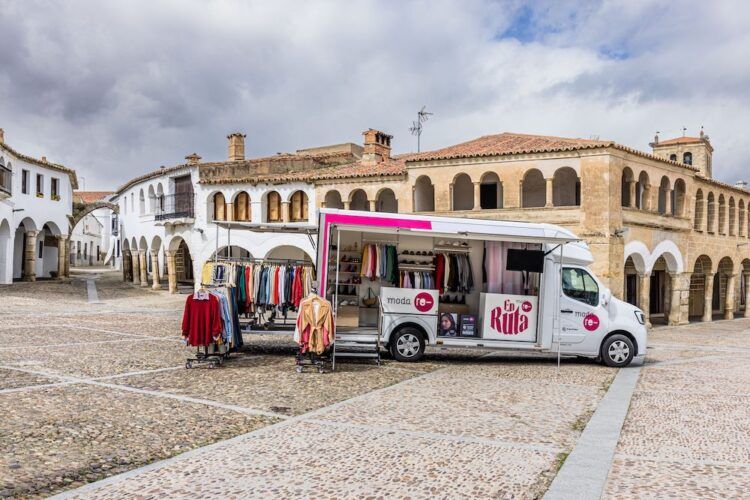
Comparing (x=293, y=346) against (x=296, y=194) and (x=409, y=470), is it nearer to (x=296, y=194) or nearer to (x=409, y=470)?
(x=409, y=470)

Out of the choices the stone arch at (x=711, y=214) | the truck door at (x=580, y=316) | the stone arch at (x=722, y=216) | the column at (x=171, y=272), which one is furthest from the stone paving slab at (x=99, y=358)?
Result: the stone arch at (x=722, y=216)

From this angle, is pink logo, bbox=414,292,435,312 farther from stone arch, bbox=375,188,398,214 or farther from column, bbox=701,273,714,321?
column, bbox=701,273,714,321

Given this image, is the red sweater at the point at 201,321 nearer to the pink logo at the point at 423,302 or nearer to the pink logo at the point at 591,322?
the pink logo at the point at 423,302

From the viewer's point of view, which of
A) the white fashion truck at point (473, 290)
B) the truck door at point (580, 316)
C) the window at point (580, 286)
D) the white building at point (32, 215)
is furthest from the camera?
the white building at point (32, 215)

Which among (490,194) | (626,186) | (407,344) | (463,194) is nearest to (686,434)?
(407,344)

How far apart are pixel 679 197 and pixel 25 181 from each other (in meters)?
33.6

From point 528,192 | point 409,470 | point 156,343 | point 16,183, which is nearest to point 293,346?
point 156,343

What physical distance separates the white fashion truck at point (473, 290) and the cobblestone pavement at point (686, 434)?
5.26 ft

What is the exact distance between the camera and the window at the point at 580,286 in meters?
13.6

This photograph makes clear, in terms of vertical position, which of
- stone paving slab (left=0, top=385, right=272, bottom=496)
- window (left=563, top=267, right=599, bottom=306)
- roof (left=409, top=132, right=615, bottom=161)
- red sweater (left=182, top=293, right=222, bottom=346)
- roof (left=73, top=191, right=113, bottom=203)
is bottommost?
stone paving slab (left=0, top=385, right=272, bottom=496)

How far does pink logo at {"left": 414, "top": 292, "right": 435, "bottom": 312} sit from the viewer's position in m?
13.4

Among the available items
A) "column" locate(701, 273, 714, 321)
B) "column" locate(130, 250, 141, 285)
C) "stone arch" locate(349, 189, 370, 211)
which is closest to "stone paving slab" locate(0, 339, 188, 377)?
"stone arch" locate(349, 189, 370, 211)

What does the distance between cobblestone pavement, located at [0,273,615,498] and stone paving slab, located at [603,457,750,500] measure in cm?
66

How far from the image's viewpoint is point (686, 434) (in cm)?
770
